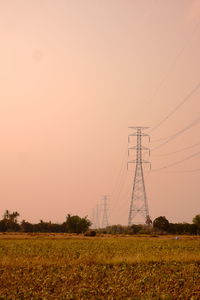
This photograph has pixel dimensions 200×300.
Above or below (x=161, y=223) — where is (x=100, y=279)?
below

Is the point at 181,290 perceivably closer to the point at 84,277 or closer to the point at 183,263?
the point at 84,277

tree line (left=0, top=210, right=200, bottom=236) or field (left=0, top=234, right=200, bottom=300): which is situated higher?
tree line (left=0, top=210, right=200, bottom=236)

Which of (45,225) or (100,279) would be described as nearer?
(100,279)

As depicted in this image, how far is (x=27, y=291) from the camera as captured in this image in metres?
18.1

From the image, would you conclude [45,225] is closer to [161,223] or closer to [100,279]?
[161,223]

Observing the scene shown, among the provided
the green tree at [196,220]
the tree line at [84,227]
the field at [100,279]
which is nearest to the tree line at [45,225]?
the tree line at [84,227]

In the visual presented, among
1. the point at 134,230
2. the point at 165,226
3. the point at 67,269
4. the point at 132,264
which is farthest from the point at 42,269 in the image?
the point at 165,226

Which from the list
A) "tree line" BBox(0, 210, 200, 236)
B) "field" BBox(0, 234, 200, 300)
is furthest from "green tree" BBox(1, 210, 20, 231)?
"field" BBox(0, 234, 200, 300)

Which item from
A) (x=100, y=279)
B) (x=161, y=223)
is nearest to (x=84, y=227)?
(x=161, y=223)

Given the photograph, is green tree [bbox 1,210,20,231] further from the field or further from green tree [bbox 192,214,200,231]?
the field

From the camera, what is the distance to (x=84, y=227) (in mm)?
149625

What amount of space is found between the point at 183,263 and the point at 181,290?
10852 mm

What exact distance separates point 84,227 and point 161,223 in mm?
26848

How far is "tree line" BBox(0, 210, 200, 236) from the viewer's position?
128 metres
